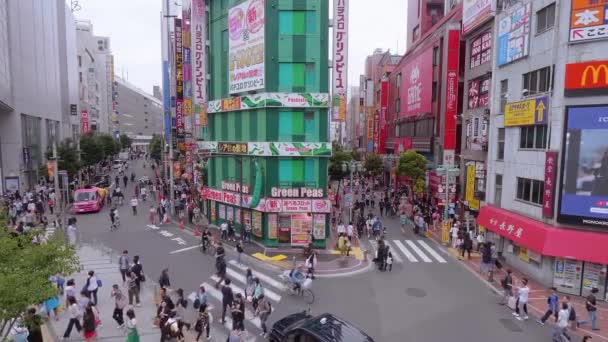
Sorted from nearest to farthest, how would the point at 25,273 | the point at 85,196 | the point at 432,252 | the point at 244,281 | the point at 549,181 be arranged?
the point at 25,273 → the point at 549,181 → the point at 244,281 → the point at 432,252 → the point at 85,196

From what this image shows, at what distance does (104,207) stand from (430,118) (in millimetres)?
34280

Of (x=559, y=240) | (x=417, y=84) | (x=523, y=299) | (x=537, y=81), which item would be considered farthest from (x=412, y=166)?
(x=523, y=299)

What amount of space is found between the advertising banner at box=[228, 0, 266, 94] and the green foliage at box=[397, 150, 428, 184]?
56.7 feet

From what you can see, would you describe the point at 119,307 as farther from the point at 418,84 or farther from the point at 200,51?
the point at 418,84

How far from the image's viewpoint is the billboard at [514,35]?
21.3 m

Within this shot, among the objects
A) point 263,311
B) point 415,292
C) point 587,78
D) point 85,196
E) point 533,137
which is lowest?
point 415,292

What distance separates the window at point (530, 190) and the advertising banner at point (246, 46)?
1640 centimetres

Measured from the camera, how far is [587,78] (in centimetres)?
1761

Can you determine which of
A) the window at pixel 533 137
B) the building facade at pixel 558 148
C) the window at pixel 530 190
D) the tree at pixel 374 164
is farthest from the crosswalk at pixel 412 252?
the tree at pixel 374 164

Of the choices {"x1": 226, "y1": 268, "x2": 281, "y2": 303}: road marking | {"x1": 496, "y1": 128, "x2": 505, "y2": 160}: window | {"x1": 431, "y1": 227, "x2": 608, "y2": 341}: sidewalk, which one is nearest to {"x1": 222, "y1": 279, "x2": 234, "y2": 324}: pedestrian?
{"x1": 226, "y1": 268, "x2": 281, "y2": 303}: road marking

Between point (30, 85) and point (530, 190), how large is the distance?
54.5 m

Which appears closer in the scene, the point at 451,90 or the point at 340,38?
the point at 340,38

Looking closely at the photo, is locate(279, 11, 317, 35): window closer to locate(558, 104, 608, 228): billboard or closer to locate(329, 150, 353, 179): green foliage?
locate(558, 104, 608, 228): billboard

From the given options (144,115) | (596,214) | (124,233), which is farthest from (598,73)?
(144,115)
